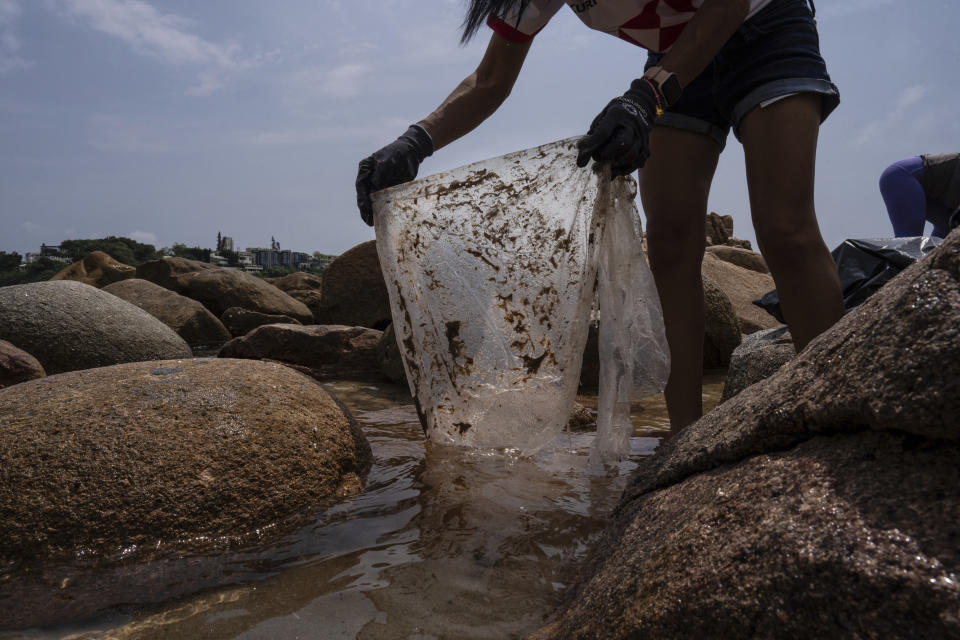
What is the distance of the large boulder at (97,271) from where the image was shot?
52.2 feet

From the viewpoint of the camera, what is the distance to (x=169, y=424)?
221 cm

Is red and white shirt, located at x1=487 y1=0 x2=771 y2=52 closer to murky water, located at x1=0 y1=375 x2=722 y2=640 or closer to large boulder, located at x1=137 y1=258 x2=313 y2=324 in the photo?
murky water, located at x1=0 y1=375 x2=722 y2=640

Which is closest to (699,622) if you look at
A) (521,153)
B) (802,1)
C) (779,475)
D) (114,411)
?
(779,475)

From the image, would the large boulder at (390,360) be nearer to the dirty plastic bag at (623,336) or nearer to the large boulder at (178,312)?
the dirty plastic bag at (623,336)

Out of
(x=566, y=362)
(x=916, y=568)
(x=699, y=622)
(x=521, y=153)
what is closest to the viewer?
(x=916, y=568)

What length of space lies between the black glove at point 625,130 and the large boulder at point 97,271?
16.3m

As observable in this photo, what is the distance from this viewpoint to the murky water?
1.48 m

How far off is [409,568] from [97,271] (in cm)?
1768

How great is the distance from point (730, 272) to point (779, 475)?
8466 millimetres

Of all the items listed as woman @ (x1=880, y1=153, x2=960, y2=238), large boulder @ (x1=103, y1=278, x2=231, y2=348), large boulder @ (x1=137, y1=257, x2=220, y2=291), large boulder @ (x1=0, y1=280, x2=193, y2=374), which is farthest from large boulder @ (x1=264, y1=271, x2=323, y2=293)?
woman @ (x1=880, y1=153, x2=960, y2=238)

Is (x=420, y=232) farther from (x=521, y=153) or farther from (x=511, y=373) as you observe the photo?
(x=511, y=373)

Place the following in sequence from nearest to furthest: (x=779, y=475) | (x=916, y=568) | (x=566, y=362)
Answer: (x=916, y=568)
(x=779, y=475)
(x=566, y=362)

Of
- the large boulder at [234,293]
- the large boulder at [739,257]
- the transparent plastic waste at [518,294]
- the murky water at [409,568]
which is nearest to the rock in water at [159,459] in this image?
the murky water at [409,568]

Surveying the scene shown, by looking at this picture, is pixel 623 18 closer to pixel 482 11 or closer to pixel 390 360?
pixel 482 11
